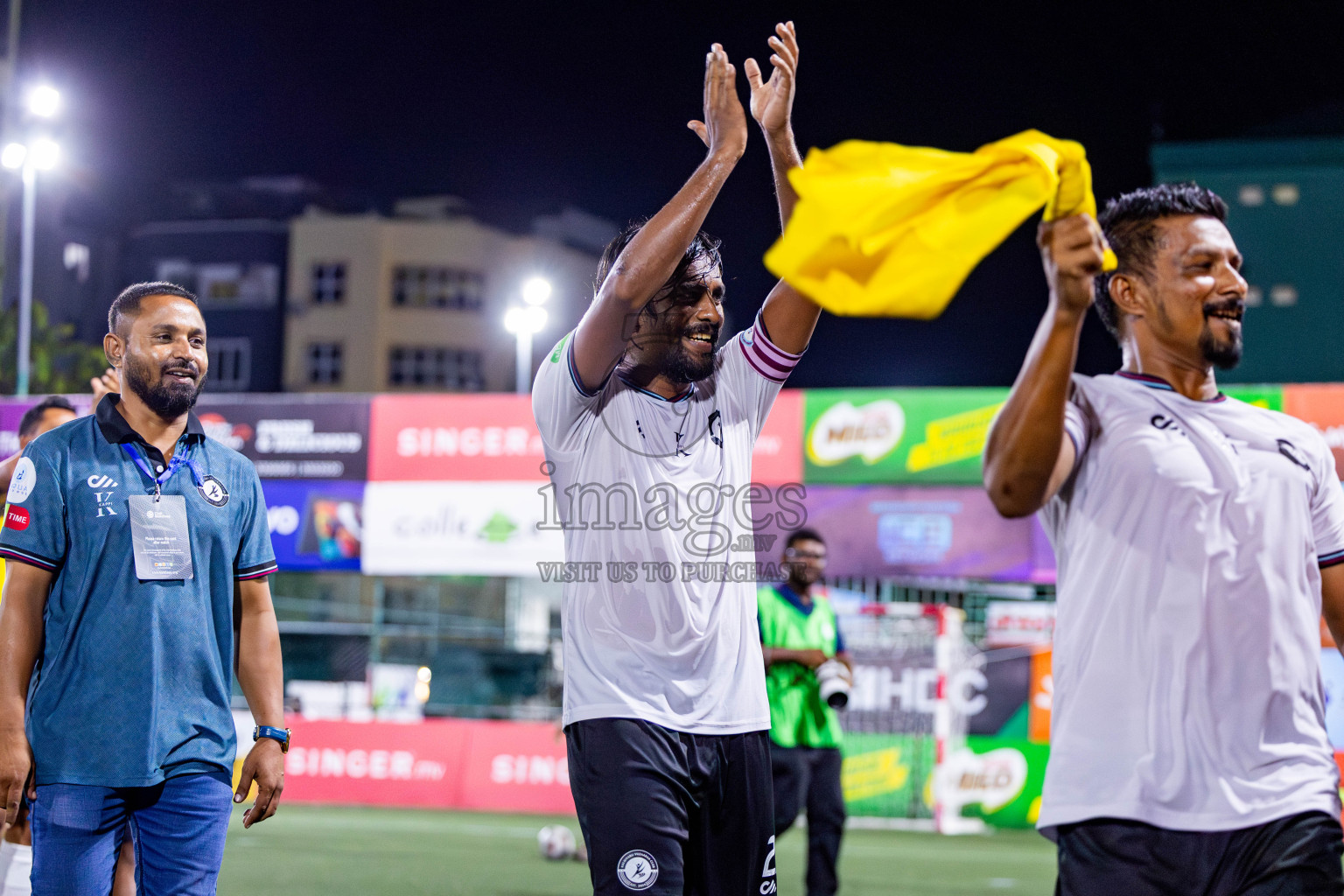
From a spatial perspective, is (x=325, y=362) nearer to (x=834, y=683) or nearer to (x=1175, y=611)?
(x=834, y=683)

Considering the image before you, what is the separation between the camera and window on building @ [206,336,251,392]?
4634 centimetres

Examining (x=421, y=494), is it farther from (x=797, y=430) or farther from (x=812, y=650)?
(x=812, y=650)

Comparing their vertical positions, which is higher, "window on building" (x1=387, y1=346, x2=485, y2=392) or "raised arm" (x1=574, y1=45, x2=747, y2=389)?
"window on building" (x1=387, y1=346, x2=485, y2=392)

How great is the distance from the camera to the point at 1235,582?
3025 mm

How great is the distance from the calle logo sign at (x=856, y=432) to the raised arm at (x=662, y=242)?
10.3 meters

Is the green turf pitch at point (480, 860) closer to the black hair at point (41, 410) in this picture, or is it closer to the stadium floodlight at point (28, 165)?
the black hair at point (41, 410)

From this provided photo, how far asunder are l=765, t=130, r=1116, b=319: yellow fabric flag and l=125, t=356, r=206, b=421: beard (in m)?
2.11

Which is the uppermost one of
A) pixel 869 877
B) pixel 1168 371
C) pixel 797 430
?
pixel 797 430

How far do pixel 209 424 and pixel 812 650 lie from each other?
338 inches

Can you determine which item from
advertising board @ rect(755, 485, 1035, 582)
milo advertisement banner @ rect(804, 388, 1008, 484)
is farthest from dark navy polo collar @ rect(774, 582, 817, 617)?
milo advertisement banner @ rect(804, 388, 1008, 484)

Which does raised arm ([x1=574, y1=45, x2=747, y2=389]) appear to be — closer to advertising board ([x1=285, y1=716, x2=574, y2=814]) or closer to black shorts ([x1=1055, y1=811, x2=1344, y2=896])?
black shorts ([x1=1055, y1=811, x2=1344, y2=896])

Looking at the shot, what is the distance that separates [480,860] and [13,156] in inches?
487

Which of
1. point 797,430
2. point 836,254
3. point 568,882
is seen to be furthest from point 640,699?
point 797,430

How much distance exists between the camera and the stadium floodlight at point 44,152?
56.5ft
